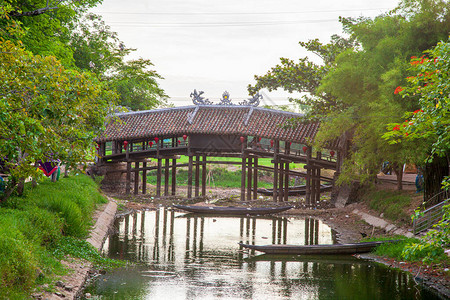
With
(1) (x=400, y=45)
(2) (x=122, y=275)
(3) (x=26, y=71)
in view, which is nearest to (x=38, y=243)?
(2) (x=122, y=275)

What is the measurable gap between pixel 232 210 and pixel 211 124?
614 centimetres

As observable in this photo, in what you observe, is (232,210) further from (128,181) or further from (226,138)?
(128,181)

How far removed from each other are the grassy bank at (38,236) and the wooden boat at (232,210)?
7.52 metres

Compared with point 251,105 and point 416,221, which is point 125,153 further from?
point 416,221

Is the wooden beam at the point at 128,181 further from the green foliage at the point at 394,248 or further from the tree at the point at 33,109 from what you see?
the tree at the point at 33,109

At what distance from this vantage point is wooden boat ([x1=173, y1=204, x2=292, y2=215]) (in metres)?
23.2

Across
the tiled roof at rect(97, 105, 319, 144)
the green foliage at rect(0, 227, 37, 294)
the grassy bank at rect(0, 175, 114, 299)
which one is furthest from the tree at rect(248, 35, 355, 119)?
the green foliage at rect(0, 227, 37, 294)

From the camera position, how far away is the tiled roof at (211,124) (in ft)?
87.6

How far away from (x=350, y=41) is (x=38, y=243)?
20246 mm

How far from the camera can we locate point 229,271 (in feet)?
41.3

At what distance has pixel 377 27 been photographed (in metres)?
17.8

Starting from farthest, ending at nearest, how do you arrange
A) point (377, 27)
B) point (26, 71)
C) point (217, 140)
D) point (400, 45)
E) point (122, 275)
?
point (217, 140) → point (377, 27) → point (400, 45) → point (122, 275) → point (26, 71)

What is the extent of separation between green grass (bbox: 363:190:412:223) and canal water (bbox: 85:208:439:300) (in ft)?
7.55

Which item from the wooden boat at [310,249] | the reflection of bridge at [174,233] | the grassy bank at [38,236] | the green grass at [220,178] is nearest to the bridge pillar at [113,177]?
the reflection of bridge at [174,233]
